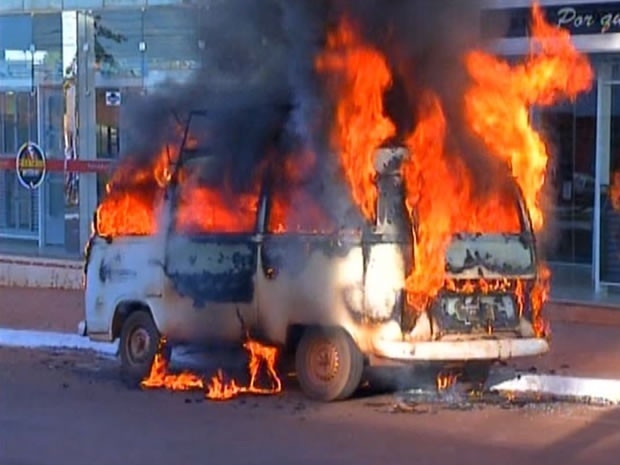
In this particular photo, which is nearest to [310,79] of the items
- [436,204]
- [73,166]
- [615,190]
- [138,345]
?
[436,204]

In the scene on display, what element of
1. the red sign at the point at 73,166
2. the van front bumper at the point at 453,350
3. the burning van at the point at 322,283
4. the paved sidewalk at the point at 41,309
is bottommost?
the paved sidewalk at the point at 41,309

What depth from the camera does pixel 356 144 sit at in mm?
12508

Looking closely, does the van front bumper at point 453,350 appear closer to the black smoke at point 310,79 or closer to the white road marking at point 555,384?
the white road marking at point 555,384

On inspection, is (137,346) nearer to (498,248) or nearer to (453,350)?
(453,350)

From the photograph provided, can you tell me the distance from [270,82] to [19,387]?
3.55 metres

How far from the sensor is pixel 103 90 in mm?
25797

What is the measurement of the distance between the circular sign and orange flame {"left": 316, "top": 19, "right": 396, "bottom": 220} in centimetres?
1320

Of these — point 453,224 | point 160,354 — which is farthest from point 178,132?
point 453,224

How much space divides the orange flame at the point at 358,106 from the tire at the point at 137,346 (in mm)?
2502

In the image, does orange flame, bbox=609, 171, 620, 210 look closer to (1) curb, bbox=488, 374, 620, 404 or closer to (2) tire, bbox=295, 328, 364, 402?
(1) curb, bbox=488, 374, 620, 404

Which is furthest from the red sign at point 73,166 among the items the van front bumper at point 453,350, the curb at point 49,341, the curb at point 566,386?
the van front bumper at point 453,350

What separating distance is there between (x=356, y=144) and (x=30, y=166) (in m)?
14.1

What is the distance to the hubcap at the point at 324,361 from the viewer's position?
487 inches

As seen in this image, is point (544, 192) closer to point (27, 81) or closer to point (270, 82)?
point (270, 82)
